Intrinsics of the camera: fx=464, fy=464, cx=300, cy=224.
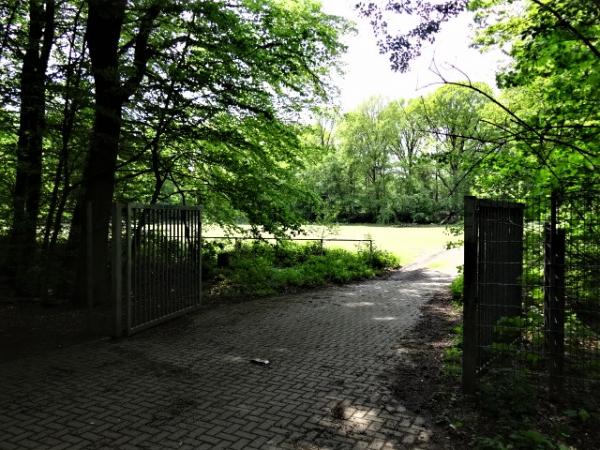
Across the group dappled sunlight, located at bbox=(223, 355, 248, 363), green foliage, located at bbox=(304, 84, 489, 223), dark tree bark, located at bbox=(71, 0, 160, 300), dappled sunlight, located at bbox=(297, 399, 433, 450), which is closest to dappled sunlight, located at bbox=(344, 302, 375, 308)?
dappled sunlight, located at bbox=(223, 355, 248, 363)

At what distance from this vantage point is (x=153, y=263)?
8.29 meters

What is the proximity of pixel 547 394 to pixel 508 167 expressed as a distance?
3.40 m

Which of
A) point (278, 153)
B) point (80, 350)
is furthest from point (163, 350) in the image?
point (278, 153)

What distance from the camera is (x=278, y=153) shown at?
484 inches

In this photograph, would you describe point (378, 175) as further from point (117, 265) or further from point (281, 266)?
point (117, 265)

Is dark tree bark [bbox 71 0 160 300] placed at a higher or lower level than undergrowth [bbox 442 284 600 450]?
higher

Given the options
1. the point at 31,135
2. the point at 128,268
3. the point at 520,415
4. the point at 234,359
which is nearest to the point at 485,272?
the point at 520,415

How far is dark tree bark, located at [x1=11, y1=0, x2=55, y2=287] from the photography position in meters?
8.41

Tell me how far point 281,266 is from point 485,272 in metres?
11.8

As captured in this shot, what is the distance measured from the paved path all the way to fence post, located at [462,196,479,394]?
2.90 ft

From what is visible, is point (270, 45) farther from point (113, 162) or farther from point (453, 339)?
point (453, 339)

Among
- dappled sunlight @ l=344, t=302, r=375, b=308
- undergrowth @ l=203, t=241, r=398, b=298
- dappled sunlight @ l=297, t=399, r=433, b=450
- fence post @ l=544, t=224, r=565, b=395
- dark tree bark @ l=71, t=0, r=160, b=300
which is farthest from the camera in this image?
undergrowth @ l=203, t=241, r=398, b=298

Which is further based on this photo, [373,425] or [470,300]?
[470,300]

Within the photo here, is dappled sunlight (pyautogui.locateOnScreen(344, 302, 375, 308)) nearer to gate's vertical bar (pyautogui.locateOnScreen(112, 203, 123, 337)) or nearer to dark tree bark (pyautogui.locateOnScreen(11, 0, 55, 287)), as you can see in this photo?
gate's vertical bar (pyautogui.locateOnScreen(112, 203, 123, 337))
